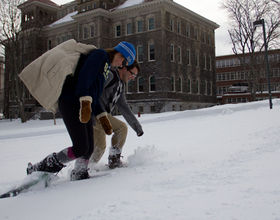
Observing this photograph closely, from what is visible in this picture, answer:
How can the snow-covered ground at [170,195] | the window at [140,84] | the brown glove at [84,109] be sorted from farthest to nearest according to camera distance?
the window at [140,84] → the brown glove at [84,109] → the snow-covered ground at [170,195]

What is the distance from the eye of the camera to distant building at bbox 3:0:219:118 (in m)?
30.8

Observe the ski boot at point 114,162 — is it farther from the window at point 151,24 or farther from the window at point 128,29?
the window at point 128,29

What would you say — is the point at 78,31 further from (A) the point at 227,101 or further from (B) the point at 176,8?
(A) the point at 227,101

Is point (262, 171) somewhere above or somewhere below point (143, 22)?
below

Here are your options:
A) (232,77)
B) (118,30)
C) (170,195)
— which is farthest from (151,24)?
(232,77)

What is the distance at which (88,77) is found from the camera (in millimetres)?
2992

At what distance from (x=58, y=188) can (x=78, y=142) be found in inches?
21.1

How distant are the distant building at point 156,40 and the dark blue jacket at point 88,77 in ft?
Result: 88.6

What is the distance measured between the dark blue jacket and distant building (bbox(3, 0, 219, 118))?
88.6 feet

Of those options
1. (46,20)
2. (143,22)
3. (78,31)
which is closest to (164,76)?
(143,22)

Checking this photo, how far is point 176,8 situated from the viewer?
3191cm

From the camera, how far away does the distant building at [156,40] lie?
30.8 m

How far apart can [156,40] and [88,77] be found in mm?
29227

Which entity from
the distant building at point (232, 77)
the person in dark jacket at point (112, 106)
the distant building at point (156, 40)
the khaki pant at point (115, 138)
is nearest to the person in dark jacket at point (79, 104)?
the person in dark jacket at point (112, 106)
